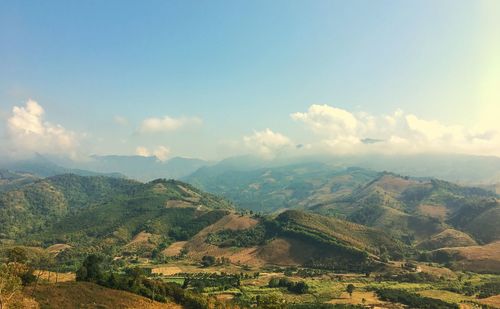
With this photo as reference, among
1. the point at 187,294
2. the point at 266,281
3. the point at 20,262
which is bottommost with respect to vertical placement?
the point at 266,281

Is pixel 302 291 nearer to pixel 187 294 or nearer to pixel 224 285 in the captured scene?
pixel 224 285

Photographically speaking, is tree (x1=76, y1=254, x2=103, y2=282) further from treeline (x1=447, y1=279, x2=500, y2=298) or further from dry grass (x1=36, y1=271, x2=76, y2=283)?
treeline (x1=447, y1=279, x2=500, y2=298)

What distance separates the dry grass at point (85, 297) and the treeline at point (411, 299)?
284ft

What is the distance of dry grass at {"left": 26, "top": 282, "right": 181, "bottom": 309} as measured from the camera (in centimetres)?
9362

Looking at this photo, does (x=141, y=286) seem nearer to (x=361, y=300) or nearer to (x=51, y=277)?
(x=51, y=277)

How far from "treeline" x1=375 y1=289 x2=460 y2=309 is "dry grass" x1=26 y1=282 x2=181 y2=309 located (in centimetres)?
8642

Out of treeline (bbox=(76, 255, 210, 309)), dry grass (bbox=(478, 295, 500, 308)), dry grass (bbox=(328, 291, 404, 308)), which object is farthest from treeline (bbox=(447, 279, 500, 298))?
treeline (bbox=(76, 255, 210, 309))

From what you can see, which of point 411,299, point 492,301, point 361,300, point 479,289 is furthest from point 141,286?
point 479,289

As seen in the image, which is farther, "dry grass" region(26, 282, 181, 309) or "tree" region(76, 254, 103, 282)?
"tree" region(76, 254, 103, 282)

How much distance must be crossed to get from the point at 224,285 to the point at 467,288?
10696cm

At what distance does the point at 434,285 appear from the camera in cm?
18875

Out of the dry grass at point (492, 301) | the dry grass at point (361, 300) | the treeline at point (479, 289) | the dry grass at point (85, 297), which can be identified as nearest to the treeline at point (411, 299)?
the dry grass at point (361, 300)

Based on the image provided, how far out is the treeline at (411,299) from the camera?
467ft

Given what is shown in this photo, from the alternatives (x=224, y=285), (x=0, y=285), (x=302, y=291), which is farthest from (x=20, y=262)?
(x=302, y=291)
